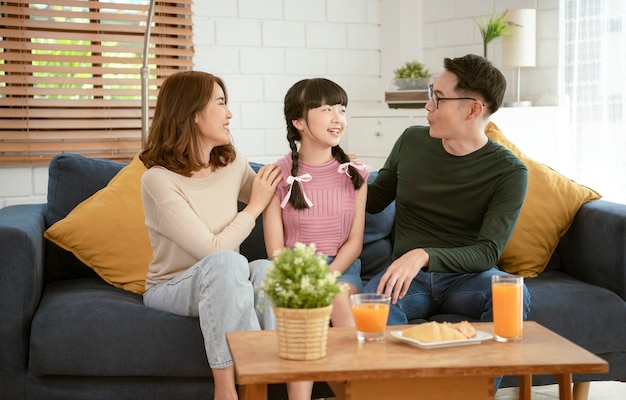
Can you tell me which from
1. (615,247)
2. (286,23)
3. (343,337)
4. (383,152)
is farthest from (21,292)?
(286,23)

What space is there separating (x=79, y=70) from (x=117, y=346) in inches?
84.5

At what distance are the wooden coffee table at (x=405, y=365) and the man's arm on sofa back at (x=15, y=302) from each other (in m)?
0.85

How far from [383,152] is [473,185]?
177cm

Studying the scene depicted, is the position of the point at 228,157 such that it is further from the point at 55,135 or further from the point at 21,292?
the point at 55,135

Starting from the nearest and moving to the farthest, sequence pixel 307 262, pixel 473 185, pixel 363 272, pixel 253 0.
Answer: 1. pixel 307 262
2. pixel 473 185
3. pixel 363 272
4. pixel 253 0

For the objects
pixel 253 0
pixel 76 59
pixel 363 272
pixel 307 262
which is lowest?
pixel 363 272

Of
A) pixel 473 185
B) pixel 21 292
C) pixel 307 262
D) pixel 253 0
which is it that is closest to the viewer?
pixel 307 262

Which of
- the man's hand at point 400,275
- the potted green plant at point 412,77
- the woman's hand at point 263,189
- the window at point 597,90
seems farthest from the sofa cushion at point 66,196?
the window at point 597,90

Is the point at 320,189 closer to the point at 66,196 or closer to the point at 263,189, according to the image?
the point at 263,189

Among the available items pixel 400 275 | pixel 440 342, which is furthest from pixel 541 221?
pixel 440 342

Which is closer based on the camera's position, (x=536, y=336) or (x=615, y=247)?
(x=536, y=336)

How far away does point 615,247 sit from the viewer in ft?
8.96

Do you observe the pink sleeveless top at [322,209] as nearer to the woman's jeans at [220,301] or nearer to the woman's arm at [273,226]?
the woman's arm at [273,226]

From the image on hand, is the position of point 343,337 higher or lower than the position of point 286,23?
lower
